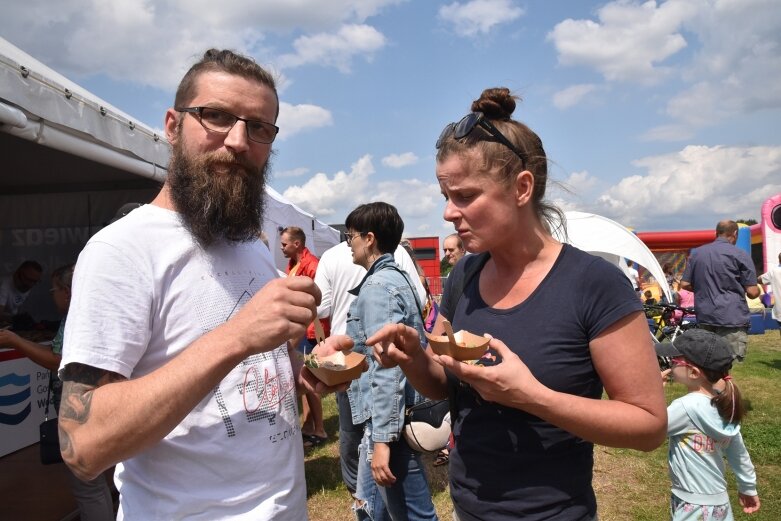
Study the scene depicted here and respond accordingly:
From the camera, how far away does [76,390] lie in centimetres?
104

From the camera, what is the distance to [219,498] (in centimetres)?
120

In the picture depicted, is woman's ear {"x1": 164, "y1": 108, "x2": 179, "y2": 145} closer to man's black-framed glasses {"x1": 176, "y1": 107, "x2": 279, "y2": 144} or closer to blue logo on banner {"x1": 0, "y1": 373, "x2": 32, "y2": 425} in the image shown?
man's black-framed glasses {"x1": 176, "y1": 107, "x2": 279, "y2": 144}

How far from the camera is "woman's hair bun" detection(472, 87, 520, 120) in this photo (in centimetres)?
159

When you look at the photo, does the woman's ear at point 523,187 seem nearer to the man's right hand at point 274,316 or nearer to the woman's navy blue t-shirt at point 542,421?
the woman's navy blue t-shirt at point 542,421

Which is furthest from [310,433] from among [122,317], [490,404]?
[122,317]

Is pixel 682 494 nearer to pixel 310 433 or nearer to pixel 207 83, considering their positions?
pixel 207 83

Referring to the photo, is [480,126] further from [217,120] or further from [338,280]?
[338,280]

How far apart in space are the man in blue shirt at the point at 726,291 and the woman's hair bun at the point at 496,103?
5214mm

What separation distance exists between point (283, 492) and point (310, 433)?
13.9ft

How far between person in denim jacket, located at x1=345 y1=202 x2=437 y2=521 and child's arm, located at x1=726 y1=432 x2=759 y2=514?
1602 mm


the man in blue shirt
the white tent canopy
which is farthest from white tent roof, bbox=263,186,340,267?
the man in blue shirt

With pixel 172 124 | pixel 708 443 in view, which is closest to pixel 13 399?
pixel 172 124

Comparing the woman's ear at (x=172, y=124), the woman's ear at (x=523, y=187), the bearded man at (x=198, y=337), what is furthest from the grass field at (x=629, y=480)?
the woman's ear at (x=172, y=124)

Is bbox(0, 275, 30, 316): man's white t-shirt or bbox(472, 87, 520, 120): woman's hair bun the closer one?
bbox(472, 87, 520, 120): woman's hair bun
